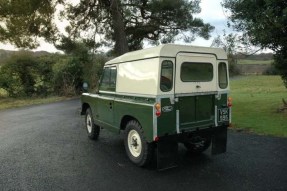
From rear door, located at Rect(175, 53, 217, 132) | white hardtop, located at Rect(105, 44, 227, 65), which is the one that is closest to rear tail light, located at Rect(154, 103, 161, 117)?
rear door, located at Rect(175, 53, 217, 132)

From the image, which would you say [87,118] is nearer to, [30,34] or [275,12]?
[275,12]

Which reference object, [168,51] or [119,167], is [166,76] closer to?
[168,51]

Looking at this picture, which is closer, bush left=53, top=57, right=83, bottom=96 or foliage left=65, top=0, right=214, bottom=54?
foliage left=65, top=0, right=214, bottom=54

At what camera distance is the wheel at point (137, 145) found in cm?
563

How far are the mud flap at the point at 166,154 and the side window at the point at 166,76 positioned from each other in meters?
0.99

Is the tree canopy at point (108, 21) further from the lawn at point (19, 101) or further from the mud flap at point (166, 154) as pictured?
the mud flap at point (166, 154)

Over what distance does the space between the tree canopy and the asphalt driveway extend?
8003mm

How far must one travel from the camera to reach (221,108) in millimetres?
6086

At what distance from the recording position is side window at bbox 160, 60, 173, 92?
5.36 meters

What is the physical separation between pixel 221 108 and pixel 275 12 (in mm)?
5016

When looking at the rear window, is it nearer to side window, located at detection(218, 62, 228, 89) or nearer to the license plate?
side window, located at detection(218, 62, 228, 89)

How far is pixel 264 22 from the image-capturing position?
9.37 m

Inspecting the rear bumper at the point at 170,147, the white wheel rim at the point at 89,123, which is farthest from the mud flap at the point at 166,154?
the white wheel rim at the point at 89,123

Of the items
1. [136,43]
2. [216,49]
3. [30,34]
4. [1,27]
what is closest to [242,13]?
[216,49]
